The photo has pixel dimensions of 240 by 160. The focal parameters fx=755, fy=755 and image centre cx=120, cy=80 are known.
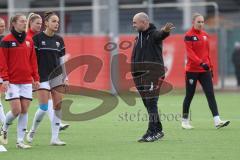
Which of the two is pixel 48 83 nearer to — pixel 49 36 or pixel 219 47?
pixel 49 36

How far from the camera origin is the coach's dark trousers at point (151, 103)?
41.9 feet

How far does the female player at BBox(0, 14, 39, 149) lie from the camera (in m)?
11.8

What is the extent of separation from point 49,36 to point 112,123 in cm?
436

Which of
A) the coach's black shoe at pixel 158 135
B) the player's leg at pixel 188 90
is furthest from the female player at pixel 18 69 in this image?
the player's leg at pixel 188 90

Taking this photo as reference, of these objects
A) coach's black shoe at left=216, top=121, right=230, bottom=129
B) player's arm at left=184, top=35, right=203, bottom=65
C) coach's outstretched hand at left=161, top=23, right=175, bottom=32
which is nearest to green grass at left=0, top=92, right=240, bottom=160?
coach's black shoe at left=216, top=121, right=230, bottom=129

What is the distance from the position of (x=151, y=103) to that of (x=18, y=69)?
2.38 metres

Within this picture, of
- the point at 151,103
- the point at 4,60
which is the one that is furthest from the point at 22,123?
the point at 151,103

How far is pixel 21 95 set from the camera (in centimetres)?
1195

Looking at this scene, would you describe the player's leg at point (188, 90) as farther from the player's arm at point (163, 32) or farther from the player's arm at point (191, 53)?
the player's arm at point (163, 32)

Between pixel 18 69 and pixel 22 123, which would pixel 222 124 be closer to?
pixel 22 123

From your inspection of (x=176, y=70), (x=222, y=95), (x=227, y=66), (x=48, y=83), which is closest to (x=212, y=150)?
(x=48, y=83)

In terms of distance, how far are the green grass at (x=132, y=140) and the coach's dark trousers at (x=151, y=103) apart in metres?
0.30

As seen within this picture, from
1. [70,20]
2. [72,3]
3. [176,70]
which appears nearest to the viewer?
[176,70]

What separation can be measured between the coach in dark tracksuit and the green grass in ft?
1.04
